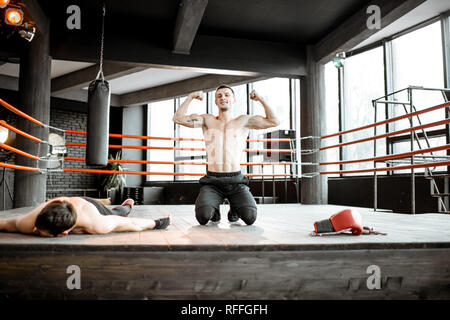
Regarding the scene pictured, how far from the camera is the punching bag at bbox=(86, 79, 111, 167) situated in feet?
9.37

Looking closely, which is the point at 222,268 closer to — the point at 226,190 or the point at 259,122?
the point at 226,190

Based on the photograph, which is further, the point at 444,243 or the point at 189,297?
the point at 444,243

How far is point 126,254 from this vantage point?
1685 mm

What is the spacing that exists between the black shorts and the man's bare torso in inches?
2.6

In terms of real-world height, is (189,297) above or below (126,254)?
below

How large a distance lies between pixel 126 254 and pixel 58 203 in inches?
19.6

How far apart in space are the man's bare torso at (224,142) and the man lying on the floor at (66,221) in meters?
0.91

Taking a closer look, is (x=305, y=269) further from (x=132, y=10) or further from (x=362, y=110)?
(x=362, y=110)

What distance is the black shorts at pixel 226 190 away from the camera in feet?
9.15

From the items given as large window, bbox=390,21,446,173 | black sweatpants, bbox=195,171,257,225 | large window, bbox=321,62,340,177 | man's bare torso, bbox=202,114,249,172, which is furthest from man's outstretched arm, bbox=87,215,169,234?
large window, bbox=321,62,340,177

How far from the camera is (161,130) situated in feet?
34.3

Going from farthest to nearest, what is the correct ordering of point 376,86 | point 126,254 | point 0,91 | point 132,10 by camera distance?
point 0,91 → point 376,86 → point 132,10 → point 126,254

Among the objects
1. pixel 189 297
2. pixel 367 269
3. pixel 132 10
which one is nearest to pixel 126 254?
pixel 189 297

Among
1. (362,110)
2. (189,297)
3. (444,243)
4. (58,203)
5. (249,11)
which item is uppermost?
(249,11)
